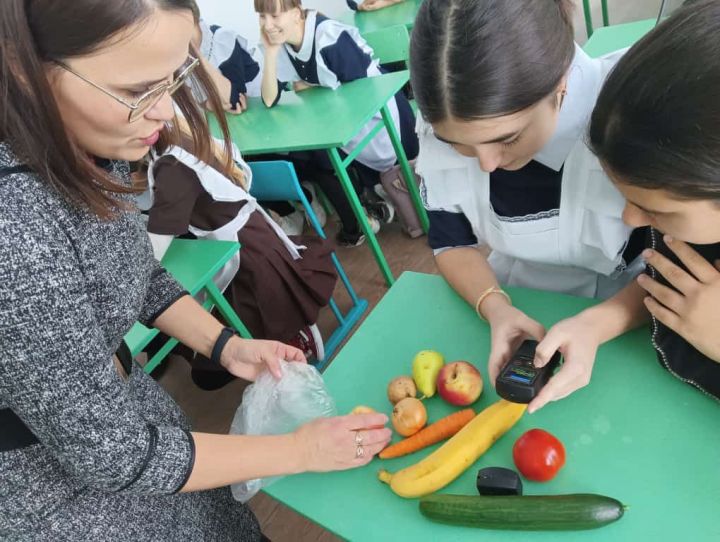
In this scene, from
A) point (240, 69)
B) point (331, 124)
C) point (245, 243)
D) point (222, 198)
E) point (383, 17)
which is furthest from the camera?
point (383, 17)

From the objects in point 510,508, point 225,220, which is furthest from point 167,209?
point 510,508

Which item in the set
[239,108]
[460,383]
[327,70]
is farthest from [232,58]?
[460,383]

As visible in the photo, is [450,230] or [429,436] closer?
[429,436]

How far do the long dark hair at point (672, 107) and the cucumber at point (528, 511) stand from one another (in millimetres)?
412

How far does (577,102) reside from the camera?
0.94 metres

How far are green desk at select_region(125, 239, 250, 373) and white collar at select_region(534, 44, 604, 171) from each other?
108cm

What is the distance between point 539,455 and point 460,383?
0.57ft

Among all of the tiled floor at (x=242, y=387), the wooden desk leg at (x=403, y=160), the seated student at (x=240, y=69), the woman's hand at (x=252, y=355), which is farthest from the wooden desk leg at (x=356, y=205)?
the woman's hand at (x=252, y=355)

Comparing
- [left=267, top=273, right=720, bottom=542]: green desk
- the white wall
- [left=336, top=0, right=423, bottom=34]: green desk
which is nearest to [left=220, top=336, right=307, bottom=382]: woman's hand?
[left=267, top=273, right=720, bottom=542]: green desk

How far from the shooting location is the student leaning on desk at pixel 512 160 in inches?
30.7

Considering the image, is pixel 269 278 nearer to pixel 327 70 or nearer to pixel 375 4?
pixel 327 70

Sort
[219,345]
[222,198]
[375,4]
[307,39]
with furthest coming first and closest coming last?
[375,4], [307,39], [222,198], [219,345]

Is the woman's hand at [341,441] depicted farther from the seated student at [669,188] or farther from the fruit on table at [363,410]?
the seated student at [669,188]

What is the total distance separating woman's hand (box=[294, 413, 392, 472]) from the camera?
860 mm
